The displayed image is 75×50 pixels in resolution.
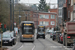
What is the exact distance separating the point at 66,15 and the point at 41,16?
54751mm

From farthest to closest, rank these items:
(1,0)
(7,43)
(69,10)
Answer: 1. (69,10)
2. (1,0)
3. (7,43)

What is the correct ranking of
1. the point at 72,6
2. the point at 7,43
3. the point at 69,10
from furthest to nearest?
1. the point at 69,10
2. the point at 72,6
3. the point at 7,43

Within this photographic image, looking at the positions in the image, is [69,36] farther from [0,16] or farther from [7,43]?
[0,16]

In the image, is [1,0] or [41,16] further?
[41,16]

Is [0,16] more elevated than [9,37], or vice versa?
[0,16]

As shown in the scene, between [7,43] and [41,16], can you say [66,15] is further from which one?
[41,16]

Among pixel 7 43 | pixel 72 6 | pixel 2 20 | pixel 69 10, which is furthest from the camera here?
pixel 69 10

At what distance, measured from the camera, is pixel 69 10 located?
171 feet

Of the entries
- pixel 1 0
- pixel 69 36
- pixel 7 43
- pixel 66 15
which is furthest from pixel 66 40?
pixel 66 15

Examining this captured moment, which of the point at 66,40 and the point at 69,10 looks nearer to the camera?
the point at 66,40

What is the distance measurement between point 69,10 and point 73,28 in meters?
24.2

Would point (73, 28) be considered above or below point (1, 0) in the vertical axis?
below

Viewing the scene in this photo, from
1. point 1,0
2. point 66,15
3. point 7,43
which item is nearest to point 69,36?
point 7,43

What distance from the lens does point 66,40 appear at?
28438 millimetres
